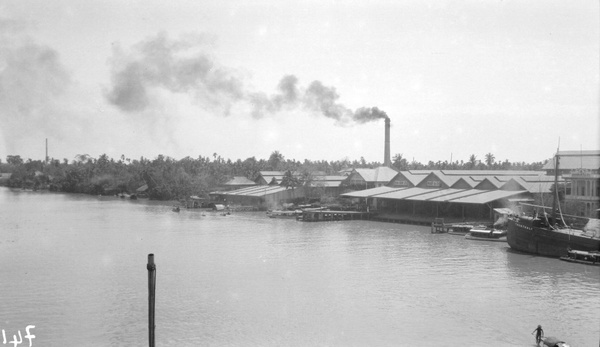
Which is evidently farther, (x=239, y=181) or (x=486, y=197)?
(x=239, y=181)

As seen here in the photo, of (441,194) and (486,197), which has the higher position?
(441,194)

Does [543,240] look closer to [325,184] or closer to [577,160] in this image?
[577,160]

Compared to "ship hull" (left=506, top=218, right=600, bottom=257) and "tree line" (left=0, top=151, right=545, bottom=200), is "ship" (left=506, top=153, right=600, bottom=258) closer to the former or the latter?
"ship hull" (left=506, top=218, right=600, bottom=257)

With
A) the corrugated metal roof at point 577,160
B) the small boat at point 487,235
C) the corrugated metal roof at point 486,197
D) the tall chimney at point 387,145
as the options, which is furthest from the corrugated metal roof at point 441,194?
the tall chimney at point 387,145

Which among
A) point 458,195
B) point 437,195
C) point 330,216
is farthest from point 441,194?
point 330,216

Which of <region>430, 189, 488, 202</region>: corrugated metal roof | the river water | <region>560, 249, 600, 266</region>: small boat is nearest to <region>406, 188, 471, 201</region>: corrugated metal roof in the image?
<region>430, 189, 488, 202</region>: corrugated metal roof
